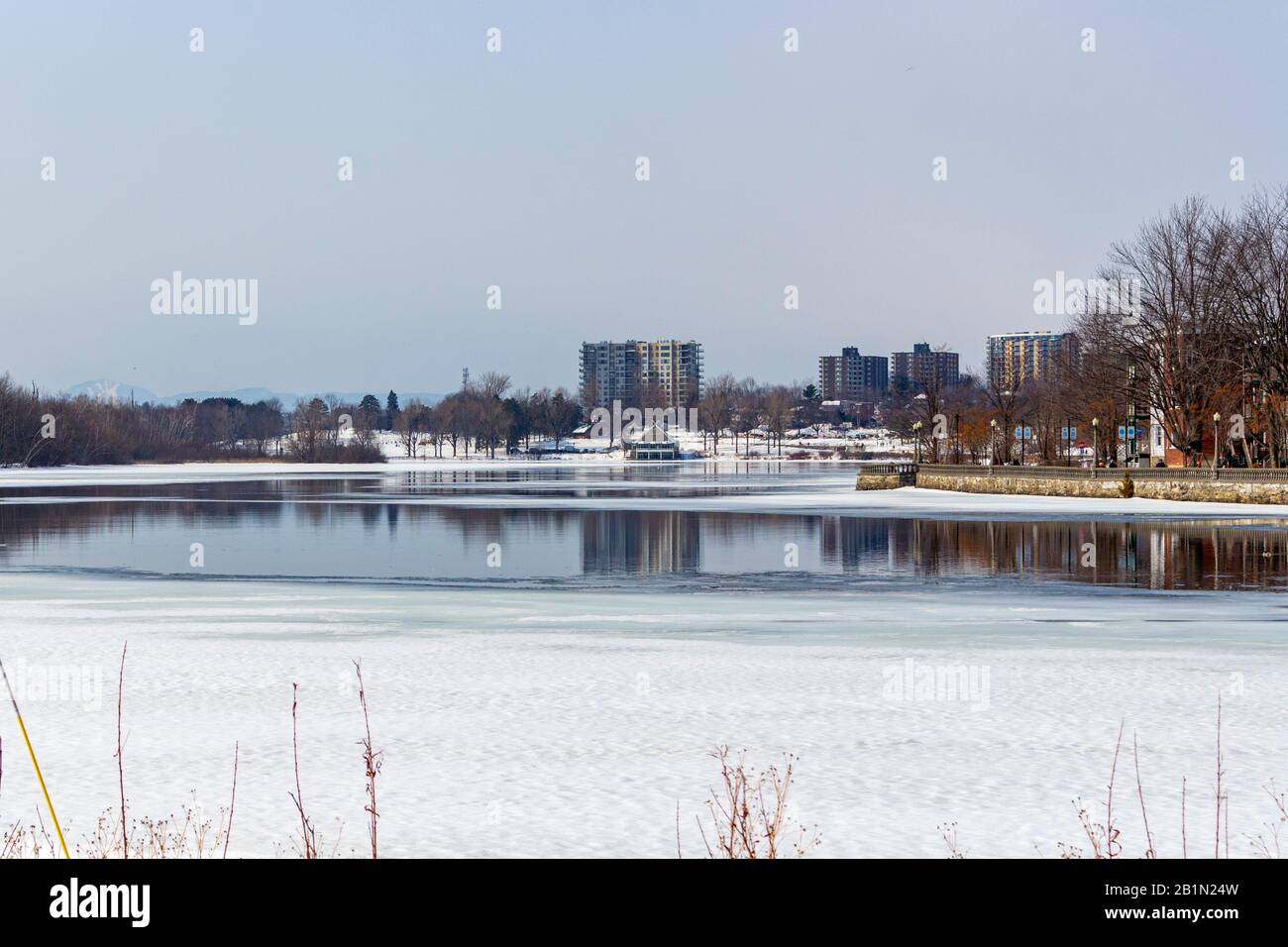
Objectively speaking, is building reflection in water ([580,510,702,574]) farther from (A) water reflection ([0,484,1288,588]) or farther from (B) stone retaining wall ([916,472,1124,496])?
(B) stone retaining wall ([916,472,1124,496])

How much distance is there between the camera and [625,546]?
120 ft

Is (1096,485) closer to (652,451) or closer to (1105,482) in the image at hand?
(1105,482)

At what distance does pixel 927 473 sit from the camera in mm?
79062

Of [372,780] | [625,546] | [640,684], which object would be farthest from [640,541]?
[372,780]

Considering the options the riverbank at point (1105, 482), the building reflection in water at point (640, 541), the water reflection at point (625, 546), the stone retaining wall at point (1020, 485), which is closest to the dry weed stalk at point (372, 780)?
the water reflection at point (625, 546)

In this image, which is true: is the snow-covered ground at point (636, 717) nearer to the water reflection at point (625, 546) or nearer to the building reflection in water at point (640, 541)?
the water reflection at point (625, 546)

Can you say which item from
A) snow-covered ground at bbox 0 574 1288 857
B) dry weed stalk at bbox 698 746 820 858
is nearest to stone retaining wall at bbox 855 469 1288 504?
snow-covered ground at bbox 0 574 1288 857

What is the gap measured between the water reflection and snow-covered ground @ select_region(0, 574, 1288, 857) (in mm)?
7209

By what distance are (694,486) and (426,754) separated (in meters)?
70.4

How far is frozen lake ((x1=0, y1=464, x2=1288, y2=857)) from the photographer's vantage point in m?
9.62

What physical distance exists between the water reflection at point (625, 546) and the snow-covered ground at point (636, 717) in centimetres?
721

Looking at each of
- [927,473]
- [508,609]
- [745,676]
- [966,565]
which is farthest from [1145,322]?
[745,676]

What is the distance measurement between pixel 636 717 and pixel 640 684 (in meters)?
1.81

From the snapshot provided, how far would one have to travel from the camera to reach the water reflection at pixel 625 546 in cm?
2980
